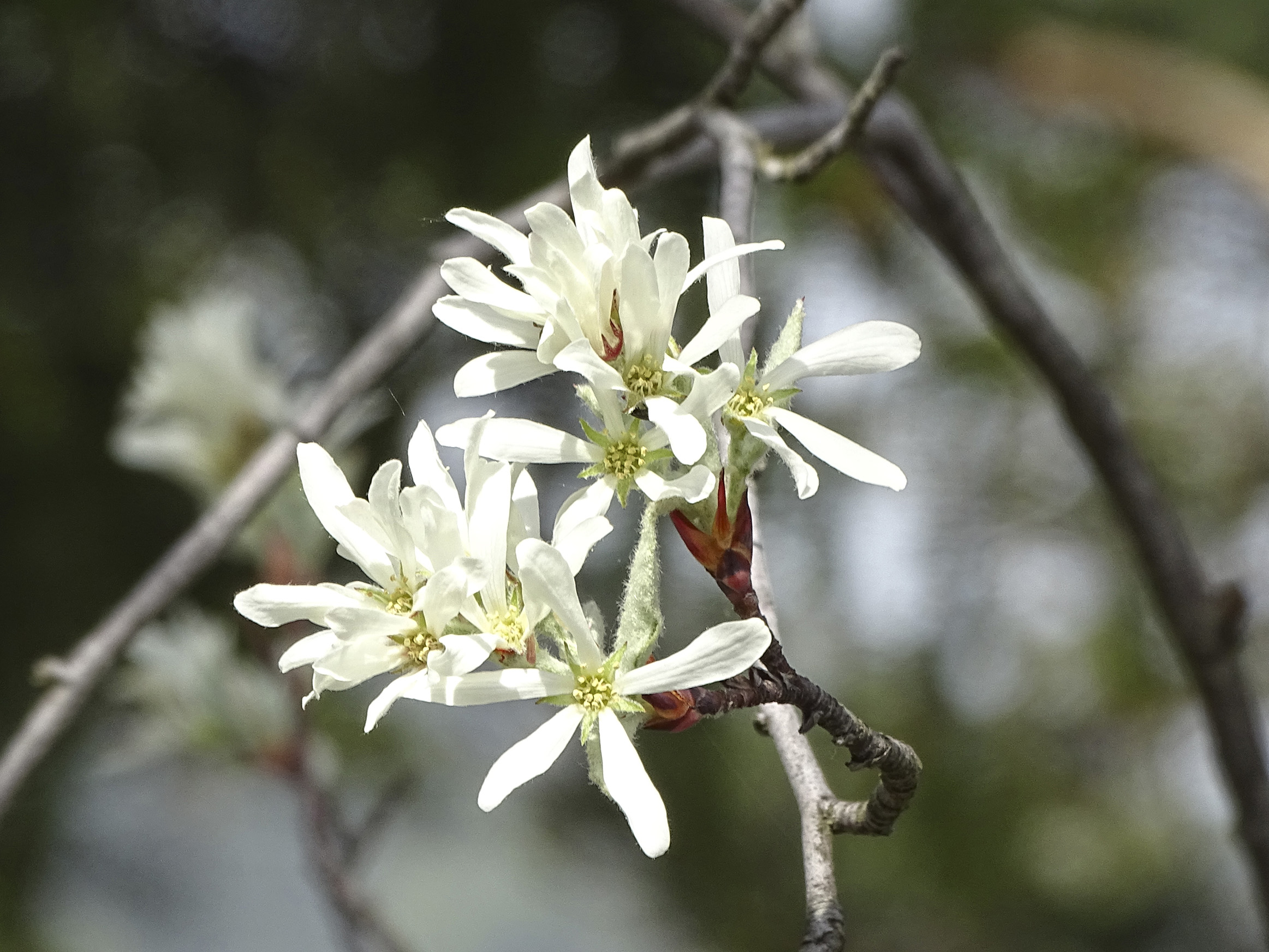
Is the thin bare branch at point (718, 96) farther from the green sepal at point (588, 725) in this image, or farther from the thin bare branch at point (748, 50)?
the green sepal at point (588, 725)

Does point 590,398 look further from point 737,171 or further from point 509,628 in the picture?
point 737,171

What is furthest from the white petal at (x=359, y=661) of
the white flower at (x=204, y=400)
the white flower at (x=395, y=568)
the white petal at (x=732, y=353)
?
the white flower at (x=204, y=400)

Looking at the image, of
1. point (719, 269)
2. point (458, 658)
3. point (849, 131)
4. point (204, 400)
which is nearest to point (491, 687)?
point (458, 658)

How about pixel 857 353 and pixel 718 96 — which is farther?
pixel 718 96

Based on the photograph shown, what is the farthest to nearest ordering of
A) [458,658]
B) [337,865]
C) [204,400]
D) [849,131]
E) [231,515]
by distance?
[204,400] < [337,865] < [231,515] < [849,131] < [458,658]

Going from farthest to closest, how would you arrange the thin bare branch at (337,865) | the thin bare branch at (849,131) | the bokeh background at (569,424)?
1. the bokeh background at (569,424)
2. the thin bare branch at (337,865)
3. the thin bare branch at (849,131)

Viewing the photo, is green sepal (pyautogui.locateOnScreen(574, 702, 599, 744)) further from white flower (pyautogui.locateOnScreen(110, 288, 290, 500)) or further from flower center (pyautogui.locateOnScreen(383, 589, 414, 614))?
white flower (pyautogui.locateOnScreen(110, 288, 290, 500))

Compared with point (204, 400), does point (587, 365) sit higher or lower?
lower
